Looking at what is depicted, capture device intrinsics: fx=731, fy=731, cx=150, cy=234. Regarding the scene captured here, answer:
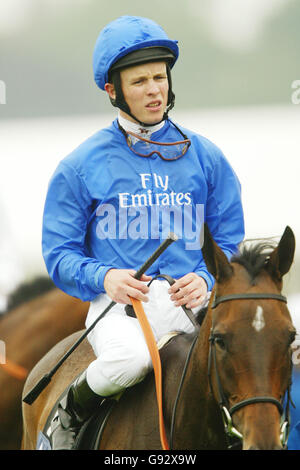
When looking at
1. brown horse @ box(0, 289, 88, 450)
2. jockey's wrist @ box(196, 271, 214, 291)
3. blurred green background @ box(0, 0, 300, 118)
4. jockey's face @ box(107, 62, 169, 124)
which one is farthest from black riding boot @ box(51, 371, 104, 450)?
blurred green background @ box(0, 0, 300, 118)

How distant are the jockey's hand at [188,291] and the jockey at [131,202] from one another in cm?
3

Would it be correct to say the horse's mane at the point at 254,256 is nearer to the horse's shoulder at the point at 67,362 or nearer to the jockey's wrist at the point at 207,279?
the jockey's wrist at the point at 207,279

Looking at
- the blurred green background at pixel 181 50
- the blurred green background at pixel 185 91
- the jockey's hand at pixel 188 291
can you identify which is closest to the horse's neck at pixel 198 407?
the jockey's hand at pixel 188 291

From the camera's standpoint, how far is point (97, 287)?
2943 millimetres

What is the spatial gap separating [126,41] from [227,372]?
4.99 ft

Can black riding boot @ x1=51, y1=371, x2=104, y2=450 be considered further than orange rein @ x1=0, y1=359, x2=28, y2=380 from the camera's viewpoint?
No

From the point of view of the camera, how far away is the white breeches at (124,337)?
2.77m

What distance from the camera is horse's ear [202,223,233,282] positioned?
2428 millimetres

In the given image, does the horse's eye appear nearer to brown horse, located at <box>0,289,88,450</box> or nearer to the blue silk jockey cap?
Result: the blue silk jockey cap

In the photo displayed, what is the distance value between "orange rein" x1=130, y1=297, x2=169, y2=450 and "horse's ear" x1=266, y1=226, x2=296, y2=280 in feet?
1.94

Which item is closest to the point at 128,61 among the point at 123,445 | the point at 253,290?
the point at 253,290

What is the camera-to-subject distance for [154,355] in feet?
9.01

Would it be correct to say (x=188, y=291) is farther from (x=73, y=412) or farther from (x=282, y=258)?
(x=73, y=412)

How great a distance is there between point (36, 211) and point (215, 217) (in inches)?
172
